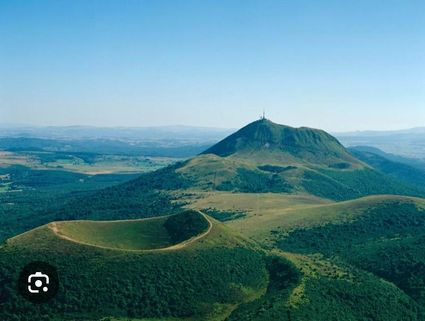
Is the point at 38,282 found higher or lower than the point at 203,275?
higher

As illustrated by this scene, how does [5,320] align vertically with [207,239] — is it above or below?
below

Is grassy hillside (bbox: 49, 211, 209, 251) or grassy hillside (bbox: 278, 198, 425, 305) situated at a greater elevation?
grassy hillside (bbox: 49, 211, 209, 251)

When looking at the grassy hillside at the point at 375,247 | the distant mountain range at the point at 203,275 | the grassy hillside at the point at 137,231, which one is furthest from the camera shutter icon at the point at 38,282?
the grassy hillside at the point at 375,247

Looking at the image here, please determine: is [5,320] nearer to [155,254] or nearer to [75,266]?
[75,266]

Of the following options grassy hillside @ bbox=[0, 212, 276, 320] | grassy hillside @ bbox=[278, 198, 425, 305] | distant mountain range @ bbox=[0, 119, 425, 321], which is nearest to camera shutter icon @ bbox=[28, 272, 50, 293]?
distant mountain range @ bbox=[0, 119, 425, 321]

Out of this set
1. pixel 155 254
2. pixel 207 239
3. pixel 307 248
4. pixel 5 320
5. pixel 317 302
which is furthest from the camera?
pixel 307 248

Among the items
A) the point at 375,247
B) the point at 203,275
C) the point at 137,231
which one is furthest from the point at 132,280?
the point at 375,247

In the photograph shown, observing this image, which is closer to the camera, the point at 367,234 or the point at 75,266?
the point at 75,266

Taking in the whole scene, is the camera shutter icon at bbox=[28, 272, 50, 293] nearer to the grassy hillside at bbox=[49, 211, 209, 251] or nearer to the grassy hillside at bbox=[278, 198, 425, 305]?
→ the grassy hillside at bbox=[49, 211, 209, 251]

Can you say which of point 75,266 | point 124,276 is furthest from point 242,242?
point 75,266

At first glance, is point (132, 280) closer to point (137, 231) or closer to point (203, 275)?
point (203, 275)

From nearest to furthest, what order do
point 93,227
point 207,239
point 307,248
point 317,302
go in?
point 317,302 < point 207,239 < point 93,227 < point 307,248
